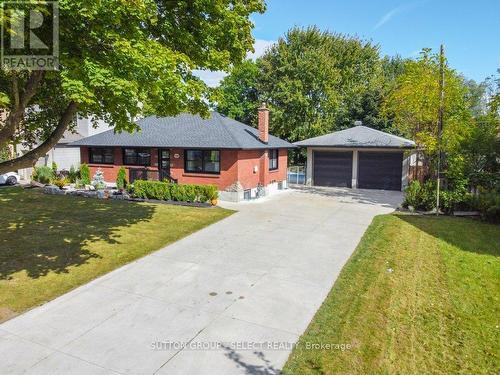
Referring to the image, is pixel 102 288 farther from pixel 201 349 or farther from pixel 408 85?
pixel 408 85

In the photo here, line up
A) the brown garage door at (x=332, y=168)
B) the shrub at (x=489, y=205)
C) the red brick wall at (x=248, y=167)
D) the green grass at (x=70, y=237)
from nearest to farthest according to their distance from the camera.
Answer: the green grass at (x=70, y=237) < the shrub at (x=489, y=205) < the red brick wall at (x=248, y=167) < the brown garage door at (x=332, y=168)

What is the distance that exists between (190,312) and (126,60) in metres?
5.35

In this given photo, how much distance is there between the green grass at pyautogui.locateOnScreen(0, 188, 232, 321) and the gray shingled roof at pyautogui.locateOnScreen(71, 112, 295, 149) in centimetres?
430

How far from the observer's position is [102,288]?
319 inches

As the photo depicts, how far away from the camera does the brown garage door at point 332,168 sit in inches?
992

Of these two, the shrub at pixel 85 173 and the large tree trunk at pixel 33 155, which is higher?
the large tree trunk at pixel 33 155

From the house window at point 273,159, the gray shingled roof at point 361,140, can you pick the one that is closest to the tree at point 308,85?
the gray shingled roof at point 361,140

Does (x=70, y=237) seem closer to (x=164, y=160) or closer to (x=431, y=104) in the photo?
(x=164, y=160)

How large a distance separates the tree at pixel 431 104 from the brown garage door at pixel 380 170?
3.86 meters

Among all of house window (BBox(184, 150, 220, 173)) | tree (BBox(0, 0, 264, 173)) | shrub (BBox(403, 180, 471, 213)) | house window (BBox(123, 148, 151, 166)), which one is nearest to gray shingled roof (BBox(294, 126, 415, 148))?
shrub (BBox(403, 180, 471, 213))

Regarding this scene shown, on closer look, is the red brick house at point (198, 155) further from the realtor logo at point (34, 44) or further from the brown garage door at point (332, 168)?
the realtor logo at point (34, 44)

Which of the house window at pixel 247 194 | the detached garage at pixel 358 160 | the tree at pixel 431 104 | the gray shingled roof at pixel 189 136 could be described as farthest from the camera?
the detached garage at pixel 358 160

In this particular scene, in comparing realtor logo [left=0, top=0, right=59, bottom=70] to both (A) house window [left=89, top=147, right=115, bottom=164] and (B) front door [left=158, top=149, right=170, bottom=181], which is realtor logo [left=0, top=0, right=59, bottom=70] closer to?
(B) front door [left=158, top=149, right=170, bottom=181]

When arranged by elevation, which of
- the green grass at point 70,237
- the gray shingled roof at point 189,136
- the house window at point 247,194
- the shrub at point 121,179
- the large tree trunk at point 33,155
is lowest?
the green grass at point 70,237
